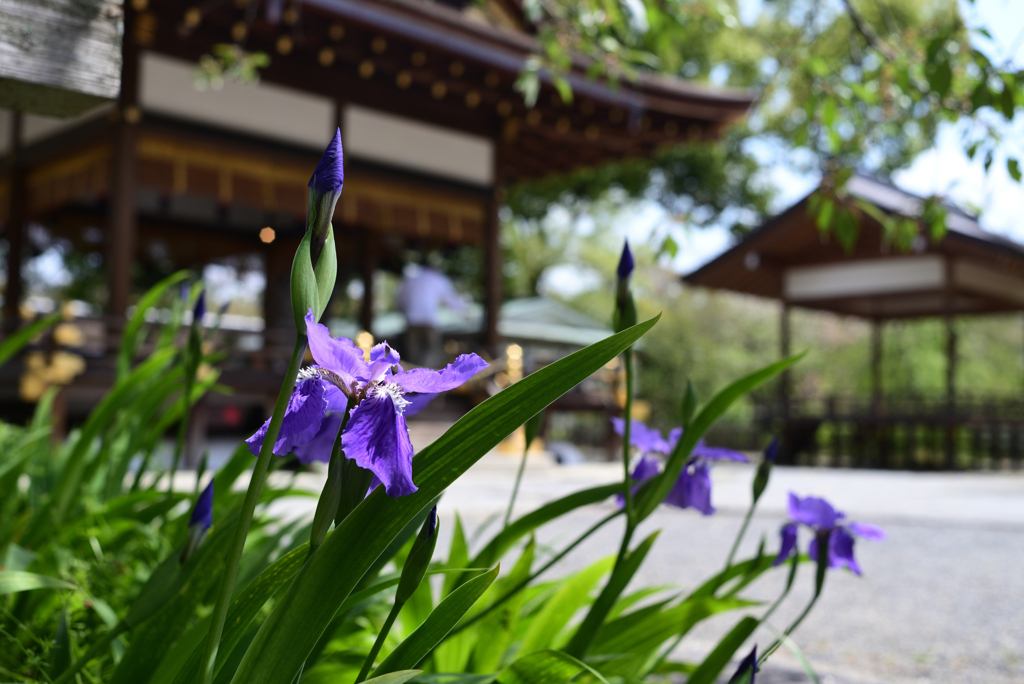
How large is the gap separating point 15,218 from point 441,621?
7.64 m

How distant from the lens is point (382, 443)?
0.46m

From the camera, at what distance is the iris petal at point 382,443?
44cm

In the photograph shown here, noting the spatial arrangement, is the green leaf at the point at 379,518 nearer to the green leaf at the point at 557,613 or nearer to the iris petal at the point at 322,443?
the iris petal at the point at 322,443

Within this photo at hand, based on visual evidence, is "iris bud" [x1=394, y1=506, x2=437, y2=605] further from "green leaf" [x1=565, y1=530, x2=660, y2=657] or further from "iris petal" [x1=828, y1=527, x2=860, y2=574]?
"iris petal" [x1=828, y1=527, x2=860, y2=574]

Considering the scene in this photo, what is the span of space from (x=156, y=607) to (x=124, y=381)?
0.76 metres

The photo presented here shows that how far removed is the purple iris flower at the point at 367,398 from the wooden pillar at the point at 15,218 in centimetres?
726

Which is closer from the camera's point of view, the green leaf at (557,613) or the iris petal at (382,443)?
the iris petal at (382,443)

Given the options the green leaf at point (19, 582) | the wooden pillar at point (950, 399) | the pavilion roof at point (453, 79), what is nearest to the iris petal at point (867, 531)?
the green leaf at point (19, 582)

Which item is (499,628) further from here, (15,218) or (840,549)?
(15,218)

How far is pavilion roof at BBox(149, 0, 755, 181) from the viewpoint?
543 cm

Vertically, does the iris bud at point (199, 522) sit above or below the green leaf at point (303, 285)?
below

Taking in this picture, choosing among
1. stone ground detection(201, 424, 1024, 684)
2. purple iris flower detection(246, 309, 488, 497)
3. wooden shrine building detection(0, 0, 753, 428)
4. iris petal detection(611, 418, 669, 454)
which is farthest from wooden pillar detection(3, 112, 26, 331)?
purple iris flower detection(246, 309, 488, 497)

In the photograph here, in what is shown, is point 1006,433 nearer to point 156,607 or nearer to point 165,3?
point 165,3

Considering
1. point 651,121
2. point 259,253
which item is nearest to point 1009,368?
point 651,121
